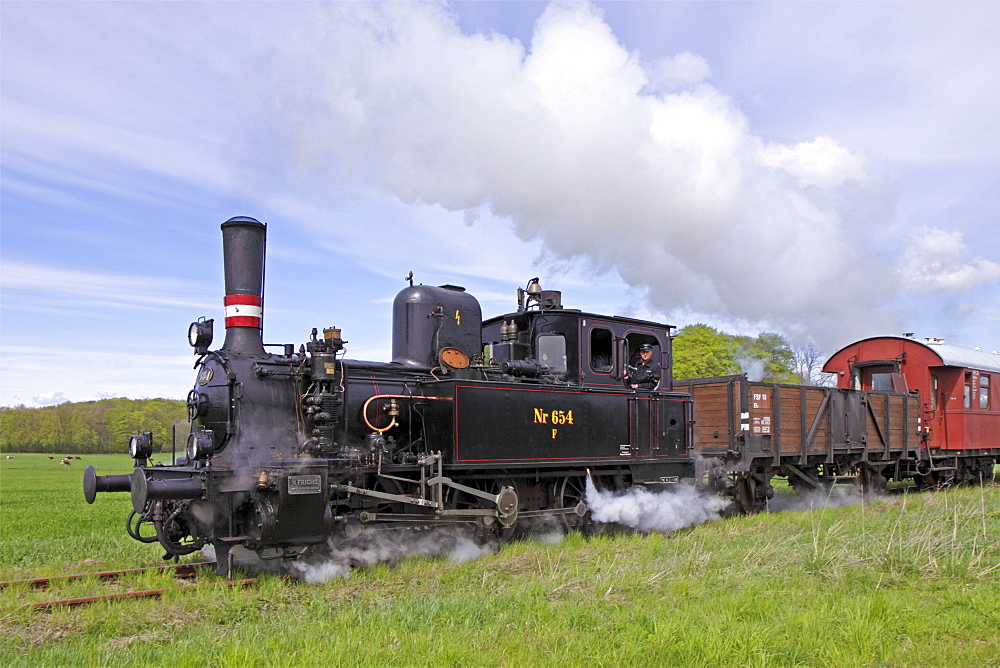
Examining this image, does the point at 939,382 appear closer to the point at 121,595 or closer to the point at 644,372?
the point at 644,372

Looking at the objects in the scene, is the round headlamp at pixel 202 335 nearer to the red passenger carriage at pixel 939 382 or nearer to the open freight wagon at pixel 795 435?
the open freight wagon at pixel 795 435

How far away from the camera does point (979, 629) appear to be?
566cm

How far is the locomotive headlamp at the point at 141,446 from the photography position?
8031 mm

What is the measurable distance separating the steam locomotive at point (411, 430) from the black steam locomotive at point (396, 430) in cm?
2

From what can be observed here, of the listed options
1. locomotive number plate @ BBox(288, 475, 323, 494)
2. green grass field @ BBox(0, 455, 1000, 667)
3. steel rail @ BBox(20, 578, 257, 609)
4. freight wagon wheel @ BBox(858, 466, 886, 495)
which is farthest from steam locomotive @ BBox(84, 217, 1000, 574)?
freight wagon wheel @ BBox(858, 466, 886, 495)

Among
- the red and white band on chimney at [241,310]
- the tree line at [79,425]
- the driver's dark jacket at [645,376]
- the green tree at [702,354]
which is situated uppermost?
the green tree at [702,354]

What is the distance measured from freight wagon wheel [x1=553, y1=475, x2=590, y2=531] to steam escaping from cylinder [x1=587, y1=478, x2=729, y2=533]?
13cm

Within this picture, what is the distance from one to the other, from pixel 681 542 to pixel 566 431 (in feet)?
6.28

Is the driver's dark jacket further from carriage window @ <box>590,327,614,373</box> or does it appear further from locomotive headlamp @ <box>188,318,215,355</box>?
locomotive headlamp @ <box>188,318,215,355</box>

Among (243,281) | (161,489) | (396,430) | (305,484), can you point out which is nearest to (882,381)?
(396,430)

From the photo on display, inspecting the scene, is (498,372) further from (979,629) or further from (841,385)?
(841,385)

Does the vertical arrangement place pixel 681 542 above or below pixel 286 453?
below

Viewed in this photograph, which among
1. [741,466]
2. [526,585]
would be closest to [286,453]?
[526,585]

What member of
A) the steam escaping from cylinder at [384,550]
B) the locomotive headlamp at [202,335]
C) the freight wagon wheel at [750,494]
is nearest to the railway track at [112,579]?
the steam escaping from cylinder at [384,550]
